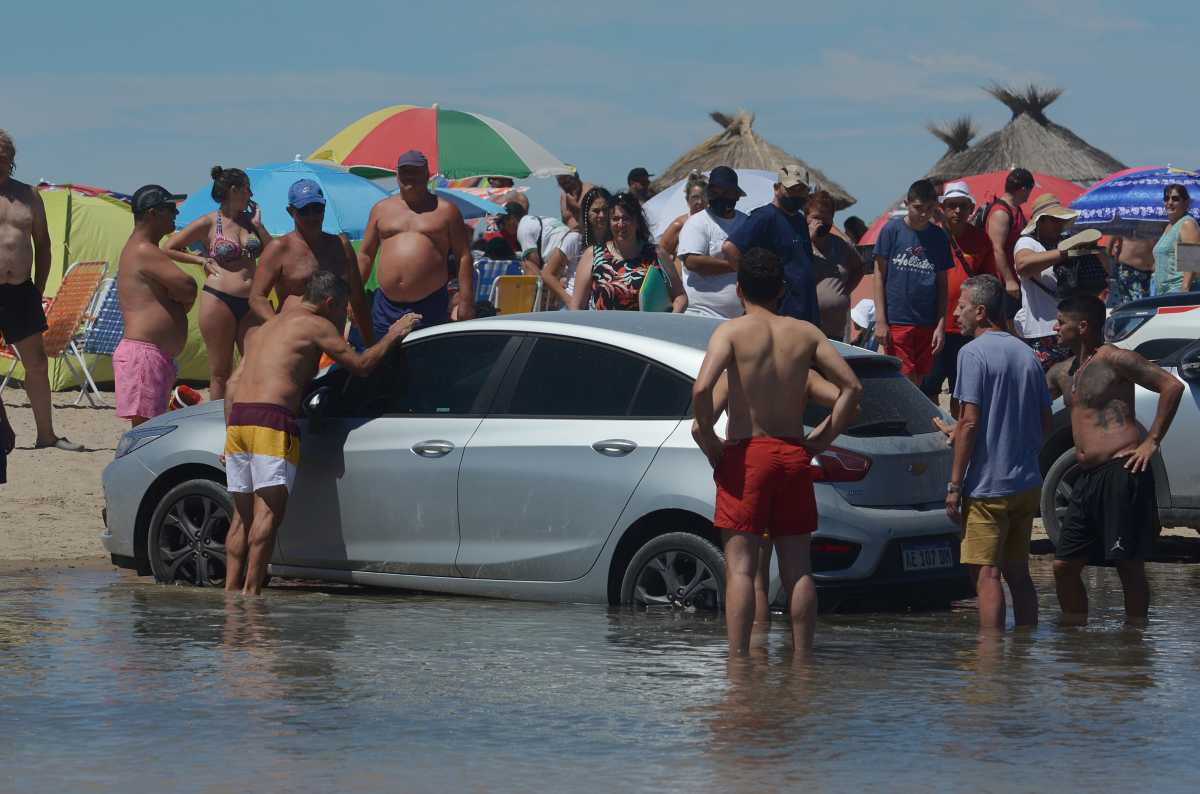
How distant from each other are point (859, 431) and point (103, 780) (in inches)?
166

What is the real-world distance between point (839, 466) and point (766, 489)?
2.64 ft

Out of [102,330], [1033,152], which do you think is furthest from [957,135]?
[102,330]

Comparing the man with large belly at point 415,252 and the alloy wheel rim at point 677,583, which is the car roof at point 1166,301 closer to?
the man with large belly at point 415,252

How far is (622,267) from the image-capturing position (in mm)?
12984

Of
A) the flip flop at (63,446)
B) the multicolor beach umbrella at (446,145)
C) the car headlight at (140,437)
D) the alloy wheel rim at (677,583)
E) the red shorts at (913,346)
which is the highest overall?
the multicolor beach umbrella at (446,145)

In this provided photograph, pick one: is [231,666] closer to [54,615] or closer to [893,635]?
[54,615]

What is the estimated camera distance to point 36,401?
51.4 ft

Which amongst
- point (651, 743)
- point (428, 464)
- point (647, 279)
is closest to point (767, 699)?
point (651, 743)

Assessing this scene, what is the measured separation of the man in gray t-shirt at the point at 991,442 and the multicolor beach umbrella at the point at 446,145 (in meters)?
17.1

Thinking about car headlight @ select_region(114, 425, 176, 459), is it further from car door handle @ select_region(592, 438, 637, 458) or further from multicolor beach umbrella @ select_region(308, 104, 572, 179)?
multicolor beach umbrella @ select_region(308, 104, 572, 179)

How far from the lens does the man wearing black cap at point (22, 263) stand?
1468 cm

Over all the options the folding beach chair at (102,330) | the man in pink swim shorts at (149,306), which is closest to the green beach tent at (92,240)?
the folding beach chair at (102,330)

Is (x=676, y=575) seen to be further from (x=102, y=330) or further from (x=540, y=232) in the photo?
(x=102, y=330)

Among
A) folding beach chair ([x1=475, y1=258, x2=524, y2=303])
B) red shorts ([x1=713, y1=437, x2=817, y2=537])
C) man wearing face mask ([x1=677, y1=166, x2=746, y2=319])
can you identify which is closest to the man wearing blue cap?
man wearing face mask ([x1=677, y1=166, x2=746, y2=319])
